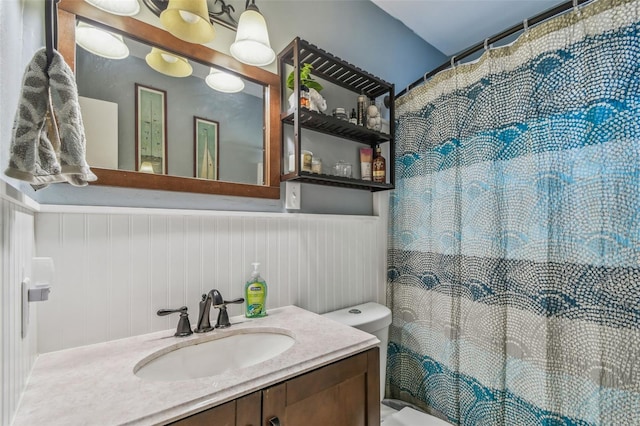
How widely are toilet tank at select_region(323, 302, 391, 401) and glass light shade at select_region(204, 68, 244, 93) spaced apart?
3.55ft

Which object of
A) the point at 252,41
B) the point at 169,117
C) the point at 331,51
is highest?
the point at 331,51

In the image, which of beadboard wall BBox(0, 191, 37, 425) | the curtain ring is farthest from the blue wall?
the curtain ring

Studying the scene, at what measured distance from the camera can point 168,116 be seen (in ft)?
3.30

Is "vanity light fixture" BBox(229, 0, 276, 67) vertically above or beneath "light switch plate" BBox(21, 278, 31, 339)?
above

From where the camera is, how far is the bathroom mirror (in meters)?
0.89

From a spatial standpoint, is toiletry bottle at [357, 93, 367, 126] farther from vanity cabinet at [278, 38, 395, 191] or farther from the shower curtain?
the shower curtain

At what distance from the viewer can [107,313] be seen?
2.89 ft

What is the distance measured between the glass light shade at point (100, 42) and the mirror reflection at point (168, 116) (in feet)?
0.04

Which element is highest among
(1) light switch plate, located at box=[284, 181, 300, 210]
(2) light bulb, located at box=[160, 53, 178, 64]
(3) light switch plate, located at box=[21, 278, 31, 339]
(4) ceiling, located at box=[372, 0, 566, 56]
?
(4) ceiling, located at box=[372, 0, 566, 56]

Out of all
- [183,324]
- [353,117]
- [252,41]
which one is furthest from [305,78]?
[183,324]

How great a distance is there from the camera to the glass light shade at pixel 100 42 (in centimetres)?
89

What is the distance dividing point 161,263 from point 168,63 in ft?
2.35

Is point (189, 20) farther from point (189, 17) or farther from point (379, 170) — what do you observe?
point (379, 170)

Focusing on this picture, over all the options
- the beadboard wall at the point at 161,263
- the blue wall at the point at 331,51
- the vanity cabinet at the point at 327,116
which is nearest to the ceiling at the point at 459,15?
the blue wall at the point at 331,51
